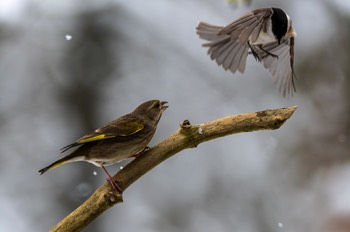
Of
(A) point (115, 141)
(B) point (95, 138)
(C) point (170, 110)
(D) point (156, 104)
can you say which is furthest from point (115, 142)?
(C) point (170, 110)

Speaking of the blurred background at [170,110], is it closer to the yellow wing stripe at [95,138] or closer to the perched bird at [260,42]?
the perched bird at [260,42]

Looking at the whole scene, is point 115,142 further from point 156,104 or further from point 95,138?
point 156,104

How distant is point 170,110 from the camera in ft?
26.5

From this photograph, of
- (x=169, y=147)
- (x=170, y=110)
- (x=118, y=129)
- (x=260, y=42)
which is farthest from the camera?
(x=170, y=110)

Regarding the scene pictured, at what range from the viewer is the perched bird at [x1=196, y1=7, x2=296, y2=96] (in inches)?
169

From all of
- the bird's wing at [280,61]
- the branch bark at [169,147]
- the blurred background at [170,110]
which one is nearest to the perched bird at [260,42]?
the bird's wing at [280,61]

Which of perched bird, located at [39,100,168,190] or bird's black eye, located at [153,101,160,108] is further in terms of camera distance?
bird's black eye, located at [153,101,160,108]

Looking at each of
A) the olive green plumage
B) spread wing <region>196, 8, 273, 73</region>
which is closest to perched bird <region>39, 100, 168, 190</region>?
the olive green plumage

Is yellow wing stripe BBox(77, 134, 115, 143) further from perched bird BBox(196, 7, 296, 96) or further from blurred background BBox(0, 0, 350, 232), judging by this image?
blurred background BBox(0, 0, 350, 232)

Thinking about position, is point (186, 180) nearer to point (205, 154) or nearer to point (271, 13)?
point (205, 154)

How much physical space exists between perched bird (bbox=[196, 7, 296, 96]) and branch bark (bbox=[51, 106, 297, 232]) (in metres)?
0.66

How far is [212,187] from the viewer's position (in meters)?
7.79

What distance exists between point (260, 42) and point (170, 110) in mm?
3691

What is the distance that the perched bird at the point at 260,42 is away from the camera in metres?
4.28
